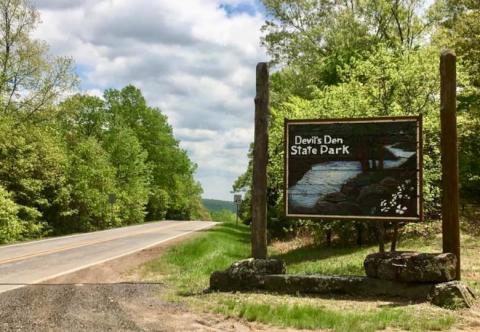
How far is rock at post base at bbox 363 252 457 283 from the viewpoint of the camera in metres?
9.13

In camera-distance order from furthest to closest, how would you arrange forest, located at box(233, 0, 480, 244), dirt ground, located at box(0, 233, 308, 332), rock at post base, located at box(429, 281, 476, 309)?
forest, located at box(233, 0, 480, 244) → rock at post base, located at box(429, 281, 476, 309) → dirt ground, located at box(0, 233, 308, 332)

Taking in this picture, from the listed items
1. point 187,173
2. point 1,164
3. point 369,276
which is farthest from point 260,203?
point 187,173

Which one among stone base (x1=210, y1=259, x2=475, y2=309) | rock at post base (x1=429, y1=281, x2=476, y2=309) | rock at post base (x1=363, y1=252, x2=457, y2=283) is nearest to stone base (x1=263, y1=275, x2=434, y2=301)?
stone base (x1=210, y1=259, x2=475, y2=309)

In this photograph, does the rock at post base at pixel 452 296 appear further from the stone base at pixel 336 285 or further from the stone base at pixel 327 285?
the stone base at pixel 336 285

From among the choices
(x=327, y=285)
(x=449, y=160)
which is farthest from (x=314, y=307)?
(x=449, y=160)

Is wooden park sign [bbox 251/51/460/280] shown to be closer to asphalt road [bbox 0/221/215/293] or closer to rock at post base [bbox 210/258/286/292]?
rock at post base [bbox 210/258/286/292]

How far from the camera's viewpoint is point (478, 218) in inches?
970

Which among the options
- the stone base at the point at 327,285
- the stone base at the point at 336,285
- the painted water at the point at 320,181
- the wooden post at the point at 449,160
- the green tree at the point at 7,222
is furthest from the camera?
the green tree at the point at 7,222

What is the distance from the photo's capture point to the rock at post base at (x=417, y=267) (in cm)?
913

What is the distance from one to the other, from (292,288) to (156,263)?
641 centimetres

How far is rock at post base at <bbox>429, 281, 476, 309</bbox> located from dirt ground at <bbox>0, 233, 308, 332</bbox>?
320 centimetres

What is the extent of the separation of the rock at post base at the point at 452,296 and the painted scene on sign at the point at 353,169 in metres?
1.60

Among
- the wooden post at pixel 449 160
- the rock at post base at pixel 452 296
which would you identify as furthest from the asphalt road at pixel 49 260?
the wooden post at pixel 449 160

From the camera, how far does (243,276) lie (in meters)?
10.5
